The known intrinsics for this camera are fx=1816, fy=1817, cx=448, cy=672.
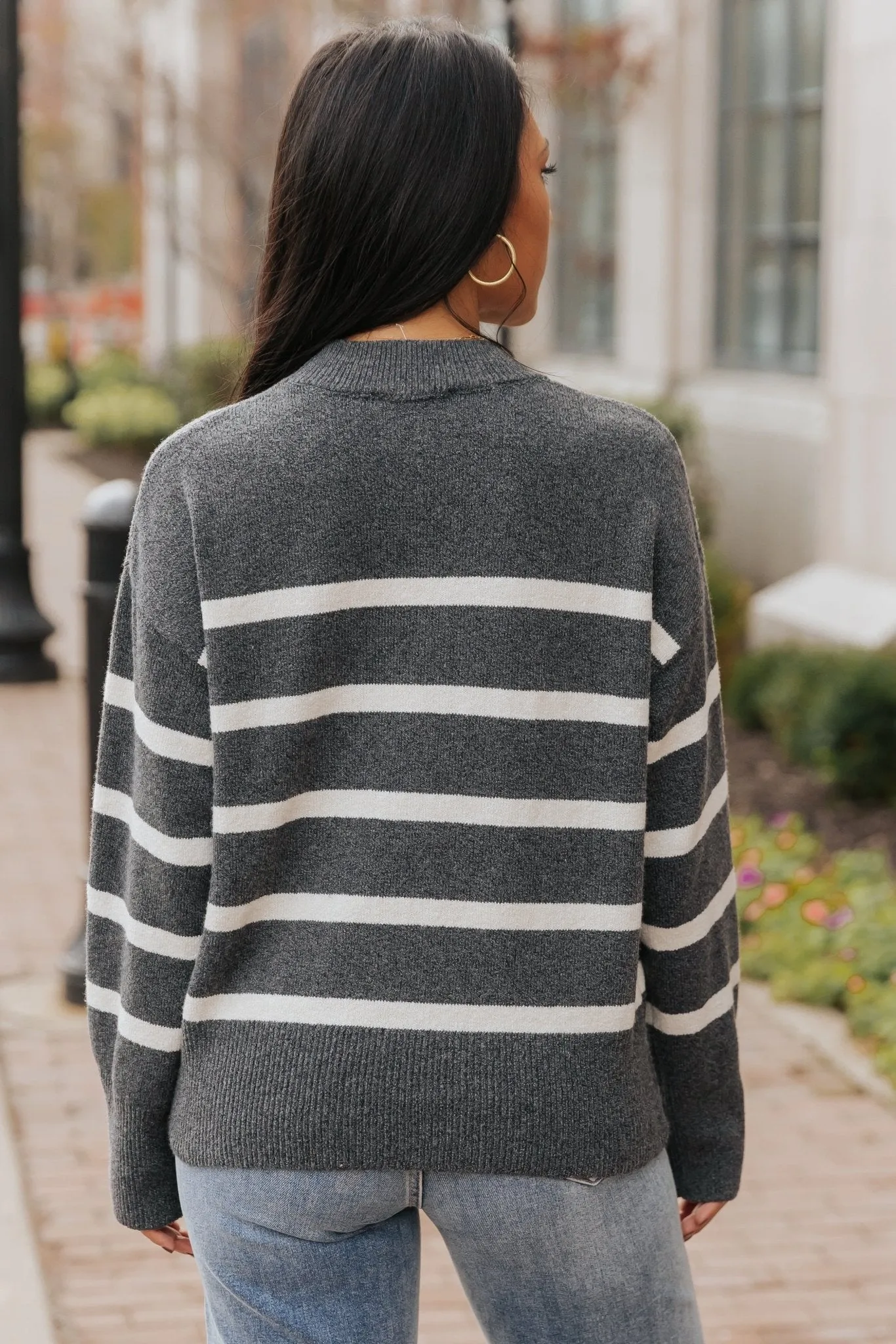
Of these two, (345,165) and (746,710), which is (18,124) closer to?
(746,710)

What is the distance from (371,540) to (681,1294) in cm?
72

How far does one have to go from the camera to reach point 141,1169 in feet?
5.44

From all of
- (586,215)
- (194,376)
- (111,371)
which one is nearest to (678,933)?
(586,215)

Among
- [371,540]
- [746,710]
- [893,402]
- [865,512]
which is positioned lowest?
[746,710]

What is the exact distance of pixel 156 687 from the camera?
1568mm

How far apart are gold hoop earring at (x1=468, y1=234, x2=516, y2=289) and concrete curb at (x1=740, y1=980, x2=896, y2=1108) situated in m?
3.13

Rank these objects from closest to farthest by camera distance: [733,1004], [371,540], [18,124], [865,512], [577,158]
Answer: [371,540], [733,1004], [865,512], [18,124], [577,158]

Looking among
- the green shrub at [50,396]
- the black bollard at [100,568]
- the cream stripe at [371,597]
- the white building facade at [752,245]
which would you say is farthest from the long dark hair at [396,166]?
the green shrub at [50,396]

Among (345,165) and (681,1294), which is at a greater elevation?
(345,165)

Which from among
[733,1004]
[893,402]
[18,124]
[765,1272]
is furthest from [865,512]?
[733,1004]

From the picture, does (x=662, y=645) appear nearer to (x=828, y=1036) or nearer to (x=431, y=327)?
(x=431, y=327)

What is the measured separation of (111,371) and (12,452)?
18059mm

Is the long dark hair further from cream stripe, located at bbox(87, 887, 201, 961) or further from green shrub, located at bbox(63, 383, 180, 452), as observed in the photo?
green shrub, located at bbox(63, 383, 180, 452)

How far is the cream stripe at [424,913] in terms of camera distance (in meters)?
1.51
